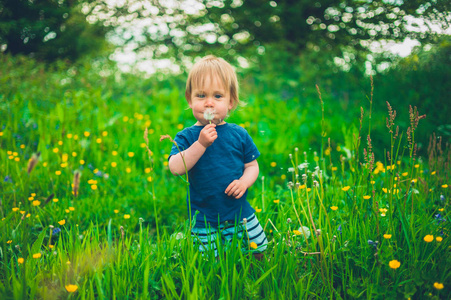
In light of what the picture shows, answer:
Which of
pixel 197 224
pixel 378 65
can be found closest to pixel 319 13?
pixel 378 65

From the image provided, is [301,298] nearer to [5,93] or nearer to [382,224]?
[382,224]

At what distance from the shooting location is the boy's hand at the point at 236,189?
1.79 meters

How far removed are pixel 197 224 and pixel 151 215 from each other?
0.78m

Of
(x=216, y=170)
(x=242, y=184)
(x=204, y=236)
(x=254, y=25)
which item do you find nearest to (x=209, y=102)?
(x=216, y=170)

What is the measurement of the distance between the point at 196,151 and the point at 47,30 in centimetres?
682

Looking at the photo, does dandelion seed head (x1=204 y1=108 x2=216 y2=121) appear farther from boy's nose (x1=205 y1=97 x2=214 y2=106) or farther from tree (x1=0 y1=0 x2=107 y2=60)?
tree (x1=0 y1=0 x2=107 y2=60)

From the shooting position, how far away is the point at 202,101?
1.85 meters

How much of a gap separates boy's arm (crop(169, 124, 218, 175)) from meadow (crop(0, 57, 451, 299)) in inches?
12.7

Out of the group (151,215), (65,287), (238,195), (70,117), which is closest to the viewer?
(65,287)

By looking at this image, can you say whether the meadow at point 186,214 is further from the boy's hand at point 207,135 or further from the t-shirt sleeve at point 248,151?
the boy's hand at point 207,135

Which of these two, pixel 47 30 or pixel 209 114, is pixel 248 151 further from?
pixel 47 30

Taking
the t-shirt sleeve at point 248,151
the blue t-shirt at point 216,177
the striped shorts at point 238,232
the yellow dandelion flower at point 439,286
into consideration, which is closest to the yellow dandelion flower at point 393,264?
the yellow dandelion flower at point 439,286

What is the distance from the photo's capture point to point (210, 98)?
6.06 feet

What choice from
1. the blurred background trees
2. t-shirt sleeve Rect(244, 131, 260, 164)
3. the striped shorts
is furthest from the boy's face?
the blurred background trees
